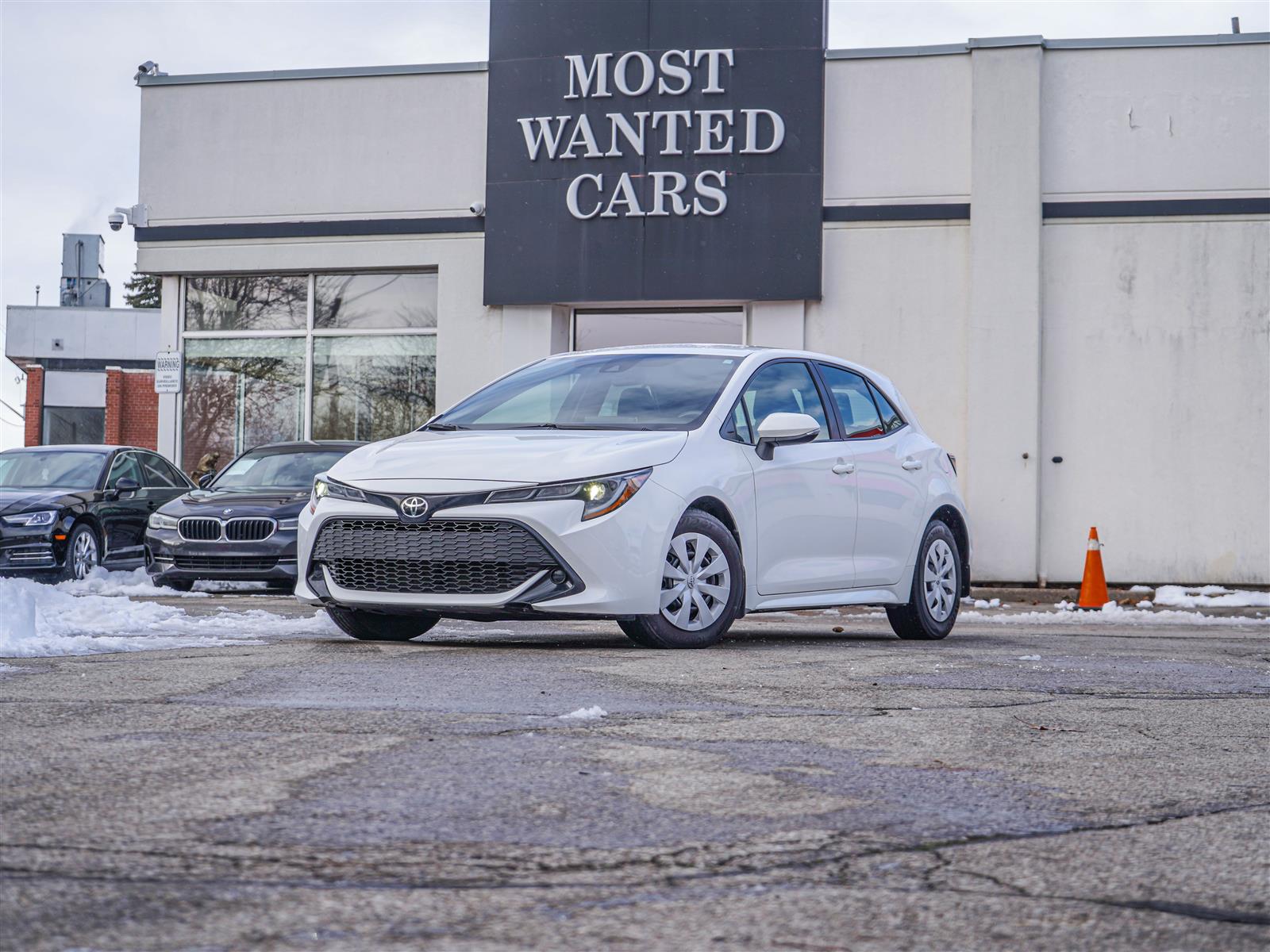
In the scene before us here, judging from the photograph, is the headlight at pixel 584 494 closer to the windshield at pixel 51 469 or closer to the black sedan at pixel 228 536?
the black sedan at pixel 228 536

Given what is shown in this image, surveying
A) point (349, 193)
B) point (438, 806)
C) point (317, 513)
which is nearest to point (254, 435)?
point (349, 193)

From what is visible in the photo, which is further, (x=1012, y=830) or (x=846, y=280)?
(x=846, y=280)

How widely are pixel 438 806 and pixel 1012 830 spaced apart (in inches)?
46.0

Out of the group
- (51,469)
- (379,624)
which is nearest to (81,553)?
(51,469)

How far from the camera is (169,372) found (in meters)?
20.5

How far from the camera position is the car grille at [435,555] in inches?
291

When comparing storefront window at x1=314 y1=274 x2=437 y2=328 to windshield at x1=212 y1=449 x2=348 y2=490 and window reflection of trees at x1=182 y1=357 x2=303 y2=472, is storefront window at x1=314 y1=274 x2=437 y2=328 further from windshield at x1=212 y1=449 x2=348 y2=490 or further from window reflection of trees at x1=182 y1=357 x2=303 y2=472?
windshield at x1=212 y1=449 x2=348 y2=490

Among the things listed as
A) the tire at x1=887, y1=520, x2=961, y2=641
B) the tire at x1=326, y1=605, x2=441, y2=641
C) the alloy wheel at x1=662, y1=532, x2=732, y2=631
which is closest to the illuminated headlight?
the tire at x1=326, y1=605, x2=441, y2=641

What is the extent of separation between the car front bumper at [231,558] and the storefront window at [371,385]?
6.05 metres

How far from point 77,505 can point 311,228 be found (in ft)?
19.5

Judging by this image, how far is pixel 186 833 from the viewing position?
10.3 feet

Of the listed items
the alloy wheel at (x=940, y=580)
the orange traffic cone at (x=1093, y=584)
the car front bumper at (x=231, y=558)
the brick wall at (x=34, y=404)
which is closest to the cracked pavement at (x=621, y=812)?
the alloy wheel at (x=940, y=580)

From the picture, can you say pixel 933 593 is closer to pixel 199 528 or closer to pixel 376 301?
pixel 199 528

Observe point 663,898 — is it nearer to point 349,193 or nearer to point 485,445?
point 485,445
